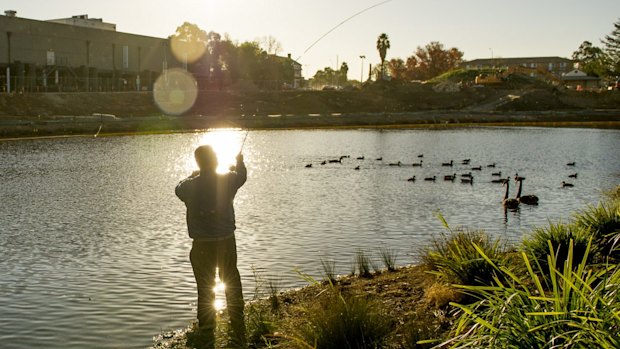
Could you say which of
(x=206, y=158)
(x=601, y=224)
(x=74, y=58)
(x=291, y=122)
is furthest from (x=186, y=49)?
(x=206, y=158)

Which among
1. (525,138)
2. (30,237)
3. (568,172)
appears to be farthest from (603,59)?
(30,237)

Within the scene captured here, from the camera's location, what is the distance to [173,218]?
871 inches

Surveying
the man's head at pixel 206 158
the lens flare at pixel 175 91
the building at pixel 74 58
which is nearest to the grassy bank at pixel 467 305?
the man's head at pixel 206 158

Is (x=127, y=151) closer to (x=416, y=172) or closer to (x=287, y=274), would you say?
(x=416, y=172)

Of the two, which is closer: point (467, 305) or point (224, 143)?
point (467, 305)

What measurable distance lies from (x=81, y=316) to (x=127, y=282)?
2.34 meters

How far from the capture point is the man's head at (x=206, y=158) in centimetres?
884

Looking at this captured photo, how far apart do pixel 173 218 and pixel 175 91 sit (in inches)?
3036

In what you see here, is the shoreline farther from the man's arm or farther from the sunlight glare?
the man's arm

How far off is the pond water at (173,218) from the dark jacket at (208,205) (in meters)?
2.03

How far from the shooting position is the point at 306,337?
7.48 m

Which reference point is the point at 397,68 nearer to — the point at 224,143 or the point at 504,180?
the point at 224,143

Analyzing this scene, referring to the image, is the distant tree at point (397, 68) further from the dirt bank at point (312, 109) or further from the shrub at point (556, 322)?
the shrub at point (556, 322)

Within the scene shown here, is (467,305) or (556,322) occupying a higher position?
Answer: (556,322)
